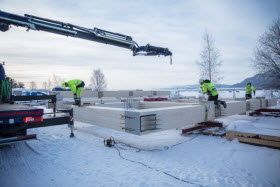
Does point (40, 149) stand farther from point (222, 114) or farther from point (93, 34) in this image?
point (222, 114)

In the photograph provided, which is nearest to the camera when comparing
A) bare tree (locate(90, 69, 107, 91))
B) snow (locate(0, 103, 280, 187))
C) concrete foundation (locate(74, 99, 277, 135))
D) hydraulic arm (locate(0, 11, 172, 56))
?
snow (locate(0, 103, 280, 187))

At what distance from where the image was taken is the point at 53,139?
18.8ft

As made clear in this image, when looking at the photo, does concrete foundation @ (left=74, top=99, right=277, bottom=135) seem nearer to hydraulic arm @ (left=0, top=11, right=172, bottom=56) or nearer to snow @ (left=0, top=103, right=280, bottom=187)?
snow @ (left=0, top=103, right=280, bottom=187)

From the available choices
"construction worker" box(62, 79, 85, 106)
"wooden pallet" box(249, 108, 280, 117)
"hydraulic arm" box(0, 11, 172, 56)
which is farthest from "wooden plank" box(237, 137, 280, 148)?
"wooden pallet" box(249, 108, 280, 117)

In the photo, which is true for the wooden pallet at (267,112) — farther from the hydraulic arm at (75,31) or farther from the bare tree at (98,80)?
the bare tree at (98,80)

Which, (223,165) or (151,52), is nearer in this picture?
(223,165)

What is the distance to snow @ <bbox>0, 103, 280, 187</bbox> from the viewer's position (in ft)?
10.1

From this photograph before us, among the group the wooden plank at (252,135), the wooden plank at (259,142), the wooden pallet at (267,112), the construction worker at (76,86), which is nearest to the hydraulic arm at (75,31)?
the construction worker at (76,86)

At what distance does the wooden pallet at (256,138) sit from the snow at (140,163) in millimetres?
158

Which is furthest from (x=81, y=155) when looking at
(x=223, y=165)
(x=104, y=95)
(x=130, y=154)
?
(x=104, y=95)

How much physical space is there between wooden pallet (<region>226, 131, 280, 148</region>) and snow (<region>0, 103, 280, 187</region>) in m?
0.16

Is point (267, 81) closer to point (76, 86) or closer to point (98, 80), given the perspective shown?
point (76, 86)

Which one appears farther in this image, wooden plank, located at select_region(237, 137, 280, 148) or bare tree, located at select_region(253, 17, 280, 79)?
bare tree, located at select_region(253, 17, 280, 79)

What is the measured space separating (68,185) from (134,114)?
83.4 inches
